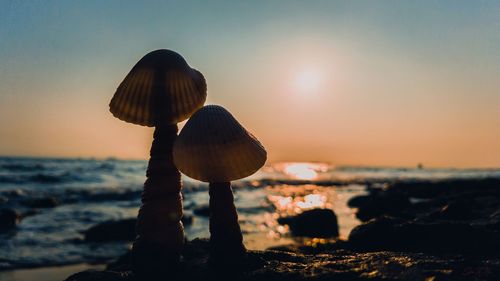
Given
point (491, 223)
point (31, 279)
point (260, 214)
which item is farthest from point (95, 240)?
point (491, 223)

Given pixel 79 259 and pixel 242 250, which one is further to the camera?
pixel 79 259

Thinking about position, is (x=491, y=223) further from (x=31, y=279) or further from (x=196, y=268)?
(x=31, y=279)

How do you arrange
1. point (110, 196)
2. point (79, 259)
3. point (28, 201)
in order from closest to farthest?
point (79, 259) → point (28, 201) → point (110, 196)

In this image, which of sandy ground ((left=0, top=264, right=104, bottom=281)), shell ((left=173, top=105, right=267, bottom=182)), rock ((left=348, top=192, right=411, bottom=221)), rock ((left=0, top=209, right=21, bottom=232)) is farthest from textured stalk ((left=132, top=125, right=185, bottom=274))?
rock ((left=348, top=192, right=411, bottom=221))

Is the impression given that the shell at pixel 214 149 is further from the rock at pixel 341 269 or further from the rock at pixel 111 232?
the rock at pixel 111 232

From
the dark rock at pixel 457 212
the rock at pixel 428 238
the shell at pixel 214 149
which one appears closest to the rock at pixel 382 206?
the dark rock at pixel 457 212

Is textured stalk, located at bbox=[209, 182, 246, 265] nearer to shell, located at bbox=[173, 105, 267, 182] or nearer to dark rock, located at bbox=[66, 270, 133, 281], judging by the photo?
shell, located at bbox=[173, 105, 267, 182]

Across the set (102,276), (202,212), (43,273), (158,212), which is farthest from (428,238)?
(202,212)
